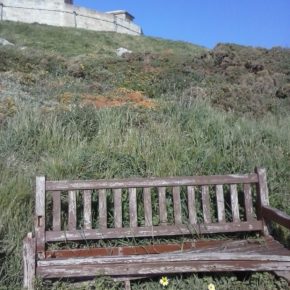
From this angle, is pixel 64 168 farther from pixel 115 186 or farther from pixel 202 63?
pixel 202 63

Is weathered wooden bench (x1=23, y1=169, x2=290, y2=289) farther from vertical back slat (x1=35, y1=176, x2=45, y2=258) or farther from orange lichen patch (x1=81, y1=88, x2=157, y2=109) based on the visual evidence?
orange lichen patch (x1=81, y1=88, x2=157, y2=109)

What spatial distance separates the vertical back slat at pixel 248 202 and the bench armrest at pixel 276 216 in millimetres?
125

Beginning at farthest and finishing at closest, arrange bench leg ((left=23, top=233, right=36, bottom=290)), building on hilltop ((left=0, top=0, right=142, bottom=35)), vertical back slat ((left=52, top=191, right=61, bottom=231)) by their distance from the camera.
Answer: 1. building on hilltop ((left=0, top=0, right=142, bottom=35))
2. vertical back slat ((left=52, top=191, right=61, bottom=231))
3. bench leg ((left=23, top=233, right=36, bottom=290))

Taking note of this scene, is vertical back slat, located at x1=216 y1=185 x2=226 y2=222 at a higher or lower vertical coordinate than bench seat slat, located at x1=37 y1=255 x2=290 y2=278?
higher

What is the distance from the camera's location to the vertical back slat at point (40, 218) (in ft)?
14.0

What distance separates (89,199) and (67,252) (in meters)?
0.51

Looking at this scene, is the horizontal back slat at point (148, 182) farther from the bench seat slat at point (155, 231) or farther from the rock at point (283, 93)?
the rock at point (283, 93)

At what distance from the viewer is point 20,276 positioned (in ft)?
13.3

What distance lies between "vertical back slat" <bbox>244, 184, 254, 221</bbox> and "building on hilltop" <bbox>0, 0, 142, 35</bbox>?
44084 mm

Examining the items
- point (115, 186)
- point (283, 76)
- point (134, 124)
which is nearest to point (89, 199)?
point (115, 186)

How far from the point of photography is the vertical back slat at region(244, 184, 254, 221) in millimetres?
4699

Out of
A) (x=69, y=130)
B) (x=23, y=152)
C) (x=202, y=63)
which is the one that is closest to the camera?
(x=23, y=152)

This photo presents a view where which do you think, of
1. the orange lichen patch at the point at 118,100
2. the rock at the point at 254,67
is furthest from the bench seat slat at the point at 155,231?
the rock at the point at 254,67

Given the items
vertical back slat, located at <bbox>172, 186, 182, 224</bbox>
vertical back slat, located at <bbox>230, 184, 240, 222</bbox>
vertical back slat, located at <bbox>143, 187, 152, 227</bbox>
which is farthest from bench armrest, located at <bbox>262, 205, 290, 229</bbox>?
vertical back slat, located at <bbox>143, 187, 152, 227</bbox>
